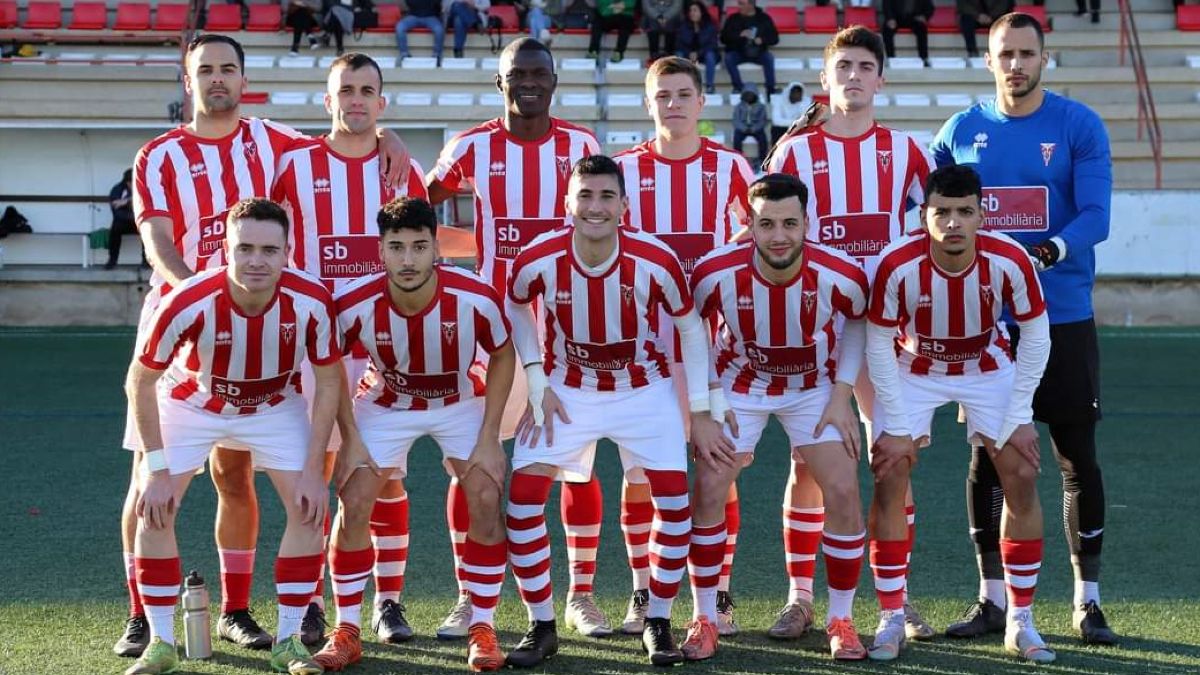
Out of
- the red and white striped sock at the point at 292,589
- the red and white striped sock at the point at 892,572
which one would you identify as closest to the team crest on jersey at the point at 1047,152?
the red and white striped sock at the point at 892,572

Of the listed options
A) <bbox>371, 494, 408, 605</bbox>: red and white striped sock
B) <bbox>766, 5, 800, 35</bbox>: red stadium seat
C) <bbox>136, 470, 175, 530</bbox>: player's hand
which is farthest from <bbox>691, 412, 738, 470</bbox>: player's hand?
<bbox>766, 5, 800, 35</bbox>: red stadium seat

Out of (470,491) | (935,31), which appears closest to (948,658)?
(470,491)

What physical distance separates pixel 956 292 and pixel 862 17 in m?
14.0

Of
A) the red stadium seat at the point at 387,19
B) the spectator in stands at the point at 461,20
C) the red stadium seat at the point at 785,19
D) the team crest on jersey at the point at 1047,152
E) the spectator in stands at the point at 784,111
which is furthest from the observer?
the red stadium seat at the point at 785,19

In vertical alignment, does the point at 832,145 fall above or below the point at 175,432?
above

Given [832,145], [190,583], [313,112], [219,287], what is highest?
[313,112]

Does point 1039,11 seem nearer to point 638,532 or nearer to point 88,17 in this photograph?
point 88,17

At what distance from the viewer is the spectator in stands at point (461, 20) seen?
667 inches

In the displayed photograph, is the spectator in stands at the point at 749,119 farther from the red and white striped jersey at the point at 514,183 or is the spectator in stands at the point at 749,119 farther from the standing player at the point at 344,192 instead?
the standing player at the point at 344,192

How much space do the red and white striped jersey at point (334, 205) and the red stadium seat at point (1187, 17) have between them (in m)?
15.4

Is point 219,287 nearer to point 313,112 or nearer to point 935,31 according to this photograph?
point 313,112

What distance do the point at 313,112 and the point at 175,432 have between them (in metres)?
12.3

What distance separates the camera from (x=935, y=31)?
701 inches

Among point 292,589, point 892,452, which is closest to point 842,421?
point 892,452
